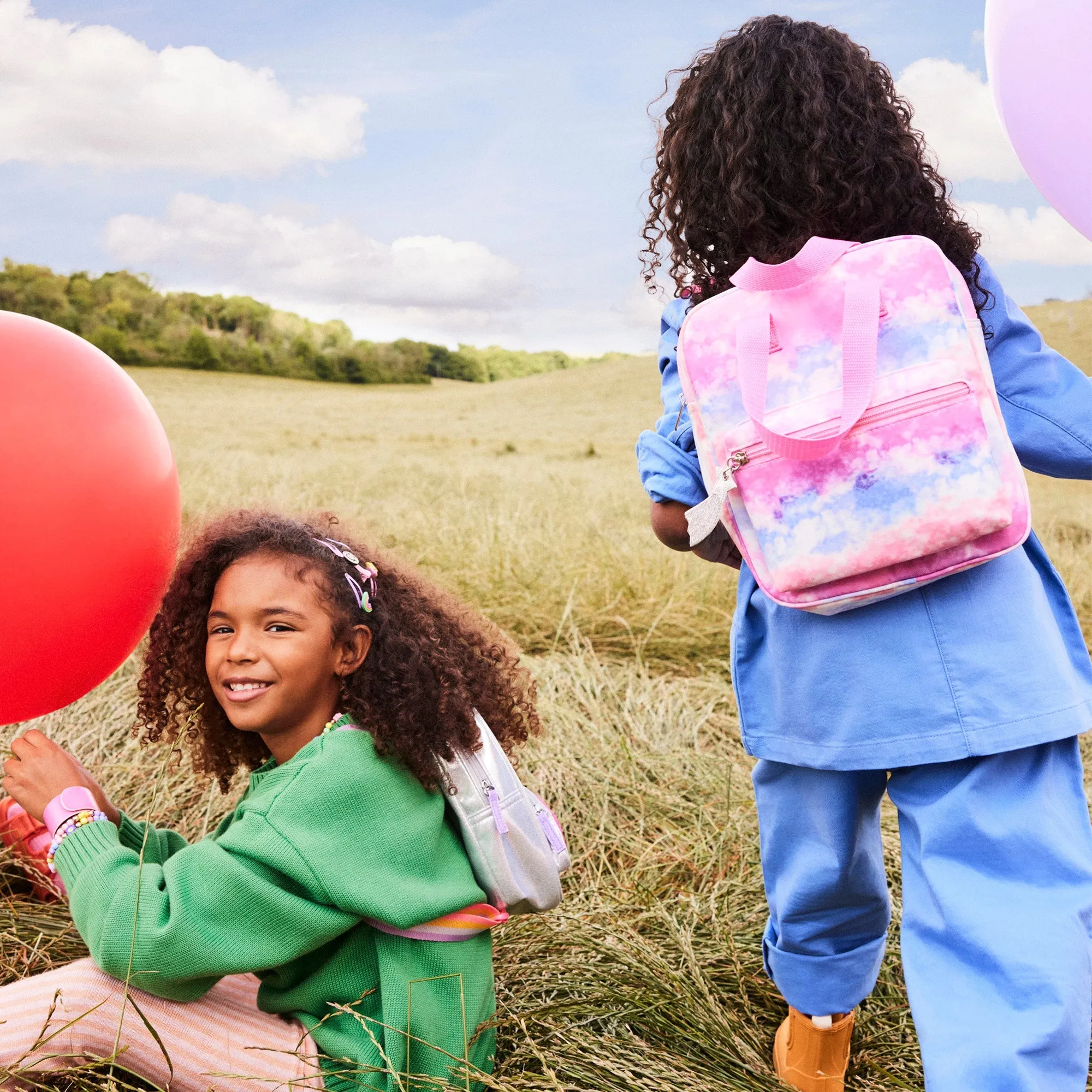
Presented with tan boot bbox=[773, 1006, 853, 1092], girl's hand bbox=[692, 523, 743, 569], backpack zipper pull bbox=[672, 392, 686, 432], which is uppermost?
backpack zipper pull bbox=[672, 392, 686, 432]

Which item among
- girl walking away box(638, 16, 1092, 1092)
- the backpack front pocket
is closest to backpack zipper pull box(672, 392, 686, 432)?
girl walking away box(638, 16, 1092, 1092)

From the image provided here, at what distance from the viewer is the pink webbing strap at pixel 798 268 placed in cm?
137

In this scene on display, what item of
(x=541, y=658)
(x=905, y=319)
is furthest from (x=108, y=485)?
(x=541, y=658)

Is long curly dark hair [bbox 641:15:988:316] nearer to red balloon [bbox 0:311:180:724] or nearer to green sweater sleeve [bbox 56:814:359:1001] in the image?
red balloon [bbox 0:311:180:724]

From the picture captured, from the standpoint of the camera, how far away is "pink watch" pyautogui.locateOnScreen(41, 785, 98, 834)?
59.6 inches

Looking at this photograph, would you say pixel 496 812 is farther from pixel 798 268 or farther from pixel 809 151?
pixel 809 151

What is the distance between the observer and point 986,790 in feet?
4.54

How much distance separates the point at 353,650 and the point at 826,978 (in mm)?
971

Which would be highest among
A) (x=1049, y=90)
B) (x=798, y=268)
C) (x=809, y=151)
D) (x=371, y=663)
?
(x=1049, y=90)

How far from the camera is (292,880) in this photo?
141 centimetres

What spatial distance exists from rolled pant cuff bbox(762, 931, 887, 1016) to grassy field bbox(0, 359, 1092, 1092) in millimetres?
142

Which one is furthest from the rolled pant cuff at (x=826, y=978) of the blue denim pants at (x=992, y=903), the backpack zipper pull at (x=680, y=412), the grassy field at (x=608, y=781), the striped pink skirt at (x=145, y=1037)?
the backpack zipper pull at (x=680, y=412)

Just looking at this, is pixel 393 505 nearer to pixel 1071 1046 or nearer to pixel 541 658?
pixel 541 658

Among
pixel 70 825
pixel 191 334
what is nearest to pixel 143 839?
pixel 70 825
